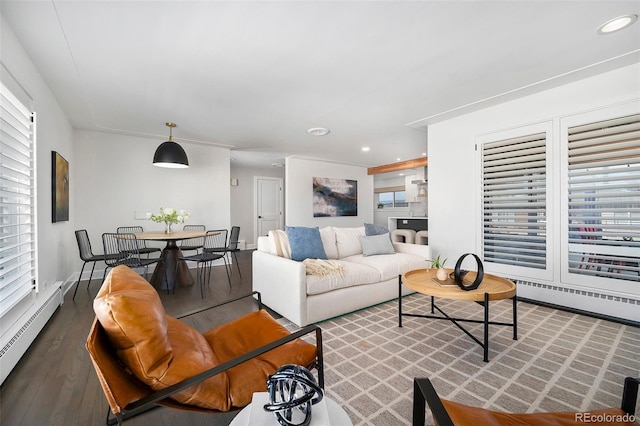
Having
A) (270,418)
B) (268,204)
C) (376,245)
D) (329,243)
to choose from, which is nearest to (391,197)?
(268,204)

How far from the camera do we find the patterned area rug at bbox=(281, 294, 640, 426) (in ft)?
4.98

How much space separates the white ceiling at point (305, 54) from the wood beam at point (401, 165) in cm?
285

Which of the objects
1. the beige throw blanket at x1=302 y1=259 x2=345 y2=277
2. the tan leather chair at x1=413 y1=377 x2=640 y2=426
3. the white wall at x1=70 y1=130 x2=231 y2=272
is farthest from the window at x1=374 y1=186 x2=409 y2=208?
the tan leather chair at x1=413 y1=377 x2=640 y2=426

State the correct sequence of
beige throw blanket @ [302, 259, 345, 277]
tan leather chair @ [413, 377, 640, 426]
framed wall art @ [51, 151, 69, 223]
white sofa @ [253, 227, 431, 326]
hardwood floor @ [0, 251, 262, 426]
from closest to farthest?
tan leather chair @ [413, 377, 640, 426], hardwood floor @ [0, 251, 262, 426], white sofa @ [253, 227, 431, 326], beige throw blanket @ [302, 259, 345, 277], framed wall art @ [51, 151, 69, 223]

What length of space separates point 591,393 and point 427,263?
203cm

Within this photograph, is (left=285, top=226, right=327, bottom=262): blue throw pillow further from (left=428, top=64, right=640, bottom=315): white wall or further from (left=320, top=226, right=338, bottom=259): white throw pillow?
(left=428, top=64, right=640, bottom=315): white wall

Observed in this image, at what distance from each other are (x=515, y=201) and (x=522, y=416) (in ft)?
9.67

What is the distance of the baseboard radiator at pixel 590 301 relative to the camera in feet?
8.29

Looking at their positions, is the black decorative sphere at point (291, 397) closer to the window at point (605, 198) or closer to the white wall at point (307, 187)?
the window at point (605, 198)

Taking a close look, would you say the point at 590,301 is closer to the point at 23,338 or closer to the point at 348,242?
the point at 348,242

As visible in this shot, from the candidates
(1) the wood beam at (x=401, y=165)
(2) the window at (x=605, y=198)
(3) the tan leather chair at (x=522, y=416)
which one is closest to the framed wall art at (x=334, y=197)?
(1) the wood beam at (x=401, y=165)

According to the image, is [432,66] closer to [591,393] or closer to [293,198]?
[591,393]

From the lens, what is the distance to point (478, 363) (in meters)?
1.89

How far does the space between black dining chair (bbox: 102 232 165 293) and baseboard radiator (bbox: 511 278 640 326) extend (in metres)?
4.35
